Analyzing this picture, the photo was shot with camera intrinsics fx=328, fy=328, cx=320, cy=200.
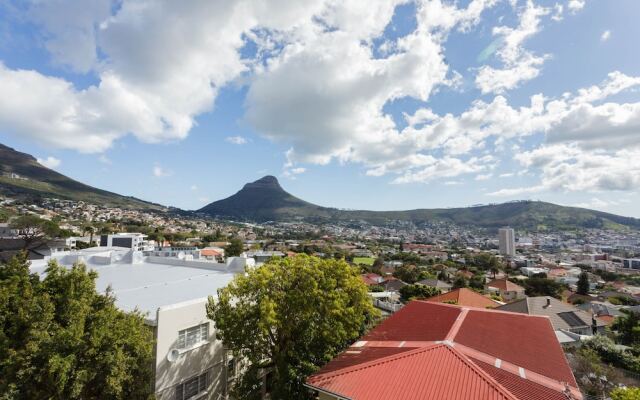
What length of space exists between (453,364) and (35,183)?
700ft

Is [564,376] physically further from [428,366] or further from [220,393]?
[220,393]

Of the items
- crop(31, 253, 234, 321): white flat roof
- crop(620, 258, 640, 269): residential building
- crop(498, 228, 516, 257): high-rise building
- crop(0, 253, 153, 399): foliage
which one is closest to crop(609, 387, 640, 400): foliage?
crop(0, 253, 153, 399): foliage

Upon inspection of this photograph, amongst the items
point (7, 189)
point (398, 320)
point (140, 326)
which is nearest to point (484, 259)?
point (398, 320)

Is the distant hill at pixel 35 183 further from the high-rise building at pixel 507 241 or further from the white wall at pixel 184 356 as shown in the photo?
the high-rise building at pixel 507 241

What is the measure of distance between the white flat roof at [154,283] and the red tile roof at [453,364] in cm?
753

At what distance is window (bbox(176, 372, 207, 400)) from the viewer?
490 inches

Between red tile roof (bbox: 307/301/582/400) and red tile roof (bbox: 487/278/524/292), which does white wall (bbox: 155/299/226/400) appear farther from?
red tile roof (bbox: 487/278/524/292)

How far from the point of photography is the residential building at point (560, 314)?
30109 millimetres

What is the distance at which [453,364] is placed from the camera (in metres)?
9.38

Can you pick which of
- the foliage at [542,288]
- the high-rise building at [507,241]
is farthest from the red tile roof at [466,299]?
the high-rise building at [507,241]

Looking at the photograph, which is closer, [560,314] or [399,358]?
[399,358]

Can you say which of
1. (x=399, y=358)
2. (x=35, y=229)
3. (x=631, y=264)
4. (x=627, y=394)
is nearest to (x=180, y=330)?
(x=399, y=358)

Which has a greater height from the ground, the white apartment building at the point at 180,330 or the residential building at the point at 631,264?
the white apartment building at the point at 180,330

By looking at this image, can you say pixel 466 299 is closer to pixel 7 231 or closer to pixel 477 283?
pixel 477 283
